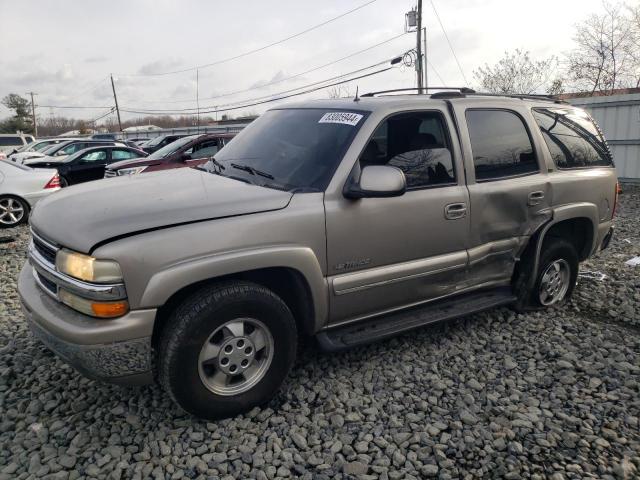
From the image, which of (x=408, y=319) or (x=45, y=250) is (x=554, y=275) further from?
(x=45, y=250)

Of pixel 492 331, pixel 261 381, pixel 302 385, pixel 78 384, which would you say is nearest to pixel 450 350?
pixel 492 331

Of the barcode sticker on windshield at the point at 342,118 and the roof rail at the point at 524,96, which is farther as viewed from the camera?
the roof rail at the point at 524,96

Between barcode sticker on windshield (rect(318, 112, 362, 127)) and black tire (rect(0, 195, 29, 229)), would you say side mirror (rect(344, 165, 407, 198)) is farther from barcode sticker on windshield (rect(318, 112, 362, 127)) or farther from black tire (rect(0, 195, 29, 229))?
black tire (rect(0, 195, 29, 229))

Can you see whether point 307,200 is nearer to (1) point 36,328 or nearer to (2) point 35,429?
(1) point 36,328

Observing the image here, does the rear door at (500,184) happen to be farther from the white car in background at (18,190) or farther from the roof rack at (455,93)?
the white car in background at (18,190)

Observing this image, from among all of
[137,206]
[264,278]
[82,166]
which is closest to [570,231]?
[264,278]

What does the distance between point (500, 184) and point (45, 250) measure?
3.17 metres

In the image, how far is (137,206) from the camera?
2771mm

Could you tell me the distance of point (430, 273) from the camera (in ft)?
11.6

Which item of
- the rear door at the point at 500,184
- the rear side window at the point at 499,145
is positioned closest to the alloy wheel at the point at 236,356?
the rear door at the point at 500,184

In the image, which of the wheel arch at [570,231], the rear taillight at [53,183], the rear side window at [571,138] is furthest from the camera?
the rear taillight at [53,183]

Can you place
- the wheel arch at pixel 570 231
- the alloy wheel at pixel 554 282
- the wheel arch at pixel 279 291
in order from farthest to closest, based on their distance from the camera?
the alloy wheel at pixel 554 282 < the wheel arch at pixel 570 231 < the wheel arch at pixel 279 291

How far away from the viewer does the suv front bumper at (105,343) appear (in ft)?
8.18

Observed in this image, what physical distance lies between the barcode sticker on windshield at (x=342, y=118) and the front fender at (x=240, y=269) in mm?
982
